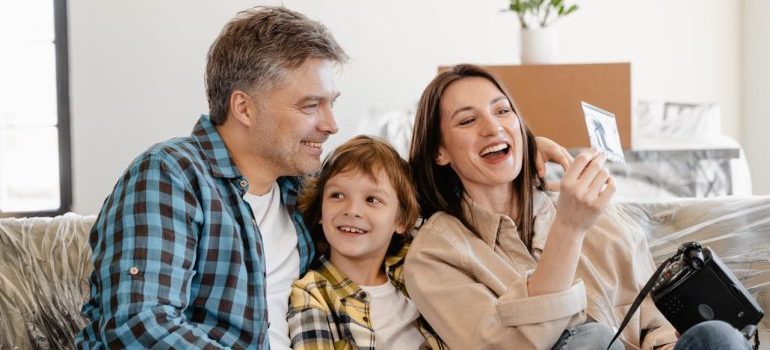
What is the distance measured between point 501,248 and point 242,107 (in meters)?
0.51

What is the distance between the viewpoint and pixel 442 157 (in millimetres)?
1695

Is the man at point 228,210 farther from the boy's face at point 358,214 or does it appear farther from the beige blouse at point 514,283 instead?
the beige blouse at point 514,283

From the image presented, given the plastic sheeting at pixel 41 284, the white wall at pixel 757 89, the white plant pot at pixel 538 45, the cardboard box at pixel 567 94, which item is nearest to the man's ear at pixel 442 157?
the plastic sheeting at pixel 41 284

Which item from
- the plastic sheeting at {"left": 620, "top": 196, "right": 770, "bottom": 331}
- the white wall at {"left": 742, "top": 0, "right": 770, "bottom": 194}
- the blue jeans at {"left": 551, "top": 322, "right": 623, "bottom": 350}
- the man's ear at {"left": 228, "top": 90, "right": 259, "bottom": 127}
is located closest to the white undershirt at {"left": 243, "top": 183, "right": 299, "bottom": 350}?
the man's ear at {"left": 228, "top": 90, "right": 259, "bottom": 127}

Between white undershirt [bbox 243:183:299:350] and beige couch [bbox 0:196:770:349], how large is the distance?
0.35 meters

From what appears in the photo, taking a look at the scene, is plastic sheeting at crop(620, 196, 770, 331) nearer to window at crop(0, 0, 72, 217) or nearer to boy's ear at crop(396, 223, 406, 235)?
boy's ear at crop(396, 223, 406, 235)

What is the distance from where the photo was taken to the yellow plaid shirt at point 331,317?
155 cm

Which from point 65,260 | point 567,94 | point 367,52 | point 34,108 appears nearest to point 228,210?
point 65,260

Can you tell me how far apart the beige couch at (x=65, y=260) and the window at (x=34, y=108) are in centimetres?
260

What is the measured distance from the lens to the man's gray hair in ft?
5.18

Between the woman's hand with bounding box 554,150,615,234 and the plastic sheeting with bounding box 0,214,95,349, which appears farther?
the plastic sheeting with bounding box 0,214,95,349

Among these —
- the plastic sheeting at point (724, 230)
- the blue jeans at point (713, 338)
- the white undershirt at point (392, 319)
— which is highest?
the plastic sheeting at point (724, 230)

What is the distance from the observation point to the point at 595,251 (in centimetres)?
164

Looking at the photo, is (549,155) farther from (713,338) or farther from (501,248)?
(713,338)
